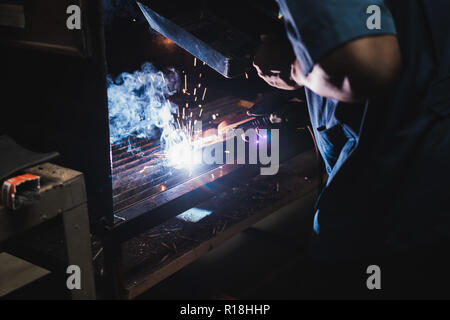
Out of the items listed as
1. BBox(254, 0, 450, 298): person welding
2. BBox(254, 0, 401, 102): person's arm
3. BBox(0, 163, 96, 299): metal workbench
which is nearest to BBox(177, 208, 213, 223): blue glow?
BBox(0, 163, 96, 299): metal workbench

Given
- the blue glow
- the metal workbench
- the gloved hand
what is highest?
the gloved hand

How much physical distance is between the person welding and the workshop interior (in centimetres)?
48

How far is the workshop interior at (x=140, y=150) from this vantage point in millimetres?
1219

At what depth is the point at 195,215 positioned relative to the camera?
1.98 meters

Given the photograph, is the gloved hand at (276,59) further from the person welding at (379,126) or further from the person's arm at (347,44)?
the person's arm at (347,44)

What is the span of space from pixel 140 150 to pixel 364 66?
4.32ft

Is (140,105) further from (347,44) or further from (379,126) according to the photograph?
(347,44)

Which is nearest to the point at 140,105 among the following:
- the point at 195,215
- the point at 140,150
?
the point at 140,150

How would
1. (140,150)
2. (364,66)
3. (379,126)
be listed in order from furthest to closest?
(140,150)
(379,126)
(364,66)

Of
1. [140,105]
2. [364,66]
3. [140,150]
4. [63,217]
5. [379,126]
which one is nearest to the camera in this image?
[364,66]

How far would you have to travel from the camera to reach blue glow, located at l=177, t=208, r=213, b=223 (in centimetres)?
194

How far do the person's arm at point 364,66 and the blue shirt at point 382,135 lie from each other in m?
0.02

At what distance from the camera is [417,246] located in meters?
1.13

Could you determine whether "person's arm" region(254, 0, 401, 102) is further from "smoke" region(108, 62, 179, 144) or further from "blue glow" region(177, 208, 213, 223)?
"smoke" region(108, 62, 179, 144)
